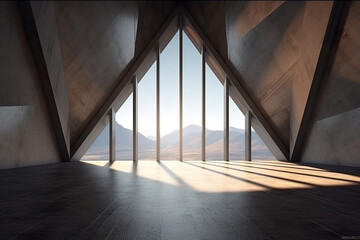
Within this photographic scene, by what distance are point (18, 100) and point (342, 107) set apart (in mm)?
11401

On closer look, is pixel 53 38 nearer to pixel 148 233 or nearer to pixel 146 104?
pixel 146 104

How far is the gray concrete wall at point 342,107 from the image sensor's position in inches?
348

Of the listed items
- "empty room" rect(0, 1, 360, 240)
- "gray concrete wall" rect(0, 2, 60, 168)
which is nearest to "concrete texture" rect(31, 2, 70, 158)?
"empty room" rect(0, 1, 360, 240)

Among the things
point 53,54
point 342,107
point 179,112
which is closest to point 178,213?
point 53,54

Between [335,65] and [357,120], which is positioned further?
[335,65]

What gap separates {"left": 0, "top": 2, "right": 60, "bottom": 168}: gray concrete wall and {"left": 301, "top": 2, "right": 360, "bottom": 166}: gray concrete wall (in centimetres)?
1099

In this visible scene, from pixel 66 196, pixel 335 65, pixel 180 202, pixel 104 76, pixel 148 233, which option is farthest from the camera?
pixel 104 76

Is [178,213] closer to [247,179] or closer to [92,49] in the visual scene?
[247,179]

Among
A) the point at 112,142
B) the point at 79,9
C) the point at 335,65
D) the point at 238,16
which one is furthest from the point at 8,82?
the point at 335,65

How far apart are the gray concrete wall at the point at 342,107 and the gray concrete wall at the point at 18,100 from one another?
36.0 feet

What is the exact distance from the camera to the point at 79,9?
31.1 feet

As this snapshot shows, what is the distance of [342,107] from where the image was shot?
959cm

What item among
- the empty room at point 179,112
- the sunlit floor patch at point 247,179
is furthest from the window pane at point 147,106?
the sunlit floor patch at point 247,179

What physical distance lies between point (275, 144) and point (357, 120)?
4.55 m
